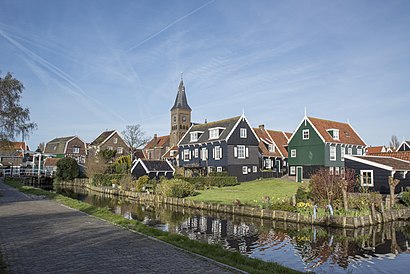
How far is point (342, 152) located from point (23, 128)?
112 feet

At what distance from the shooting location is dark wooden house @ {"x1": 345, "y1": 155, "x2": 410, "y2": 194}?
28969 mm

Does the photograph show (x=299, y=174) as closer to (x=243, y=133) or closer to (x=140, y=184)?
(x=243, y=133)

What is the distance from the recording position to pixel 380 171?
29.4m

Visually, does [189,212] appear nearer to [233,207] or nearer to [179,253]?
[233,207]

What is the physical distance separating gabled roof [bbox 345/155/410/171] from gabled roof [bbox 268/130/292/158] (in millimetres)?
21177

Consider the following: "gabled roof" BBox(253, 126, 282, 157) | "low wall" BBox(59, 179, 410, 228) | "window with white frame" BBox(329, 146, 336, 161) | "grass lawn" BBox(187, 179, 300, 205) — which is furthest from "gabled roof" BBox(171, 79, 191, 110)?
"low wall" BBox(59, 179, 410, 228)

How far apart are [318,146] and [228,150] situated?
10.9 metres

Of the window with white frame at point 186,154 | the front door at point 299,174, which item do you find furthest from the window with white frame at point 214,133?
the front door at point 299,174

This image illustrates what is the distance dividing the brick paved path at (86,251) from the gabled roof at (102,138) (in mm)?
57157

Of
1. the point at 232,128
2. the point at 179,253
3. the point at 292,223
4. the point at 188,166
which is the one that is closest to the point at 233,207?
the point at 292,223

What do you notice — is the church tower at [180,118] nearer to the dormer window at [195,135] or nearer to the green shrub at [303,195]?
the dormer window at [195,135]

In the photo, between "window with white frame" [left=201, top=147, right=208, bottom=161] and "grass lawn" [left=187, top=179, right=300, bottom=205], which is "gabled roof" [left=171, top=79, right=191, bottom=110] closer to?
"window with white frame" [left=201, top=147, right=208, bottom=161]

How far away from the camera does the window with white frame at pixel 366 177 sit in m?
30.0

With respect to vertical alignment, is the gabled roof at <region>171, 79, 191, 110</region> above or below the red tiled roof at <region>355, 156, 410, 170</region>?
above
